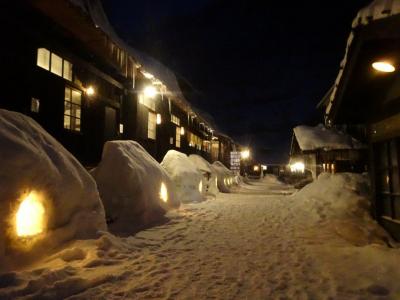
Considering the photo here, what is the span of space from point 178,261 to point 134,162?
5.51 m

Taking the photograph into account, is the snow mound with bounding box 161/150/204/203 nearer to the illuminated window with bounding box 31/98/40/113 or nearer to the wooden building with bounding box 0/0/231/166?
the wooden building with bounding box 0/0/231/166

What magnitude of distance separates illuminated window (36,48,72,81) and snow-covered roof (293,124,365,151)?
16798 mm

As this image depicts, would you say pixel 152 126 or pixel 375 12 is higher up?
pixel 152 126

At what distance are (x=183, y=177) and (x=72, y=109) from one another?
7.48 m

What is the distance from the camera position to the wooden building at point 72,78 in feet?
25.9

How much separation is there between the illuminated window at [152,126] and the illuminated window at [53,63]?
741cm

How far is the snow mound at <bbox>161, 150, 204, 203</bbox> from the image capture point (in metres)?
16.1

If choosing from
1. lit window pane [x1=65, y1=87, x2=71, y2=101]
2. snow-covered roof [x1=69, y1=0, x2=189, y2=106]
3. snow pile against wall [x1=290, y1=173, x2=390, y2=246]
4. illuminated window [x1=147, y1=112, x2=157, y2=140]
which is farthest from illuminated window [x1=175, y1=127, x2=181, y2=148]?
lit window pane [x1=65, y1=87, x2=71, y2=101]

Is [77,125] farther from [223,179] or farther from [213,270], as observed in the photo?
[223,179]

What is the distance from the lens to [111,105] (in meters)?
13.2

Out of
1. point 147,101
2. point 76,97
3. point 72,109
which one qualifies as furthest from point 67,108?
point 147,101

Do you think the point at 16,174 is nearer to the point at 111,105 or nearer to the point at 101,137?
the point at 101,137

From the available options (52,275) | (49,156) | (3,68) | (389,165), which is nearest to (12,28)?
(3,68)

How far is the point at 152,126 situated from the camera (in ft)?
59.6
